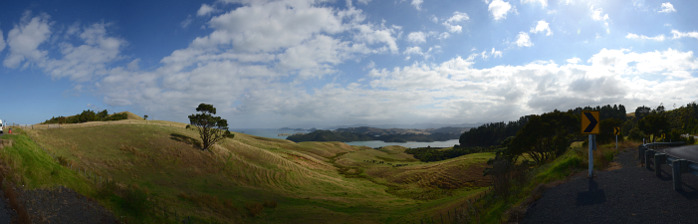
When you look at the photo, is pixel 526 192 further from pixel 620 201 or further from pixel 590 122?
pixel 590 122

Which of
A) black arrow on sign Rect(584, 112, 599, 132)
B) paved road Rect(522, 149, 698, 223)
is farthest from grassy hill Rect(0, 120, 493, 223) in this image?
paved road Rect(522, 149, 698, 223)

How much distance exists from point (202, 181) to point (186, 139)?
14.2 metres

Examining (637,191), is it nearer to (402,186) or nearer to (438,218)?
(438,218)

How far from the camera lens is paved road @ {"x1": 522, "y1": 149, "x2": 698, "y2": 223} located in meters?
7.41

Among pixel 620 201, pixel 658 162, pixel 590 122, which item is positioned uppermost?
pixel 590 122

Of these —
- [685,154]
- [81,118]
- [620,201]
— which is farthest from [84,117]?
[685,154]

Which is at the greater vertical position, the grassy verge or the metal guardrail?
the metal guardrail

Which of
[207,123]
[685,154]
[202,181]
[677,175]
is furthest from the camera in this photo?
[207,123]

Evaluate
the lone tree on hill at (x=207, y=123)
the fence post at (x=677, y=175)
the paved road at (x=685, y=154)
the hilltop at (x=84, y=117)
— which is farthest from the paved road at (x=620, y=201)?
the hilltop at (x=84, y=117)

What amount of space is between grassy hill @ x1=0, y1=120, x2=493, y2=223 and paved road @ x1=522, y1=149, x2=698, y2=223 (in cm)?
908

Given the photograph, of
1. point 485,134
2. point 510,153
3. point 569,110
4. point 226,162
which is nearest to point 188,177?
point 226,162

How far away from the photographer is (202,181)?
3136 centimetres

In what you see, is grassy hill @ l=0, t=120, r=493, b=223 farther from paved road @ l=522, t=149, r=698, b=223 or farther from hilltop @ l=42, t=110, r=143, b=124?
hilltop @ l=42, t=110, r=143, b=124

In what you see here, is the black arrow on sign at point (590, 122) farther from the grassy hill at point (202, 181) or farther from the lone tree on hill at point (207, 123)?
the lone tree on hill at point (207, 123)
